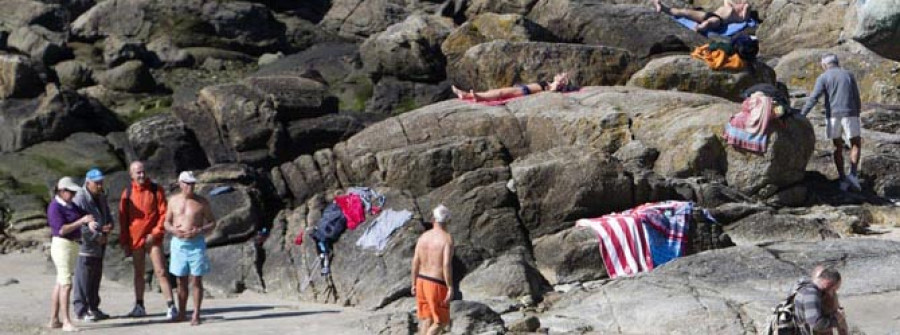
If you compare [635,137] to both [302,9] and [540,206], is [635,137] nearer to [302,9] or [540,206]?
[540,206]

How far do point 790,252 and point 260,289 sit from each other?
6.12m

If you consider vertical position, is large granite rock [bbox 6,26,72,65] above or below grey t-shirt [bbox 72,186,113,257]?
below

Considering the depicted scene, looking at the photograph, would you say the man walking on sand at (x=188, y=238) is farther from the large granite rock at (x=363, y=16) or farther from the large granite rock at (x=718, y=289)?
the large granite rock at (x=363, y=16)

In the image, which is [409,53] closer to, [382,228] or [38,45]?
[38,45]

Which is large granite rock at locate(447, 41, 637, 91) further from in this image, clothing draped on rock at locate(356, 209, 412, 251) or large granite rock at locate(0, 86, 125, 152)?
large granite rock at locate(0, 86, 125, 152)

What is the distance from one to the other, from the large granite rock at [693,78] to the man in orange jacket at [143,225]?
9488 mm

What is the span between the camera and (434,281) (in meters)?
12.9

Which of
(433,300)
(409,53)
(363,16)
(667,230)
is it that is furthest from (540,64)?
(363,16)

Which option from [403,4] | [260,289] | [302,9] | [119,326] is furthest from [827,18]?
[119,326]

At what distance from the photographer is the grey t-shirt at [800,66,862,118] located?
19281 millimetres

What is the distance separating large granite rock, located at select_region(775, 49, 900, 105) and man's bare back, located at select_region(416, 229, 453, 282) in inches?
544

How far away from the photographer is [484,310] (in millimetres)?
13938

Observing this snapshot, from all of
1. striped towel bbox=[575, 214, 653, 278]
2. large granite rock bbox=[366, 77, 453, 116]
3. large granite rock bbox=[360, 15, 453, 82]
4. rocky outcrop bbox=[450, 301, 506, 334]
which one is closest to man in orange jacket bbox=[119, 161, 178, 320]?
rocky outcrop bbox=[450, 301, 506, 334]

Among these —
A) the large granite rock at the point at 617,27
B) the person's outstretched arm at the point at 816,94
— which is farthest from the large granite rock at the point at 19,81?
the person's outstretched arm at the point at 816,94
